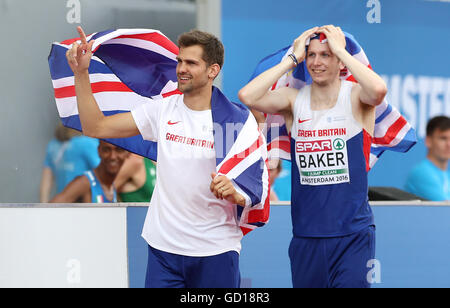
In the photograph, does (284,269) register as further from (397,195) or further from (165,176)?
(165,176)

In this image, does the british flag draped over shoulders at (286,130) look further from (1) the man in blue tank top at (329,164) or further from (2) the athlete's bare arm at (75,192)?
(2) the athlete's bare arm at (75,192)

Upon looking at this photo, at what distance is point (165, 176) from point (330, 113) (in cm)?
97

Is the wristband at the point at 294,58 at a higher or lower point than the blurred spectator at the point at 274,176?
higher

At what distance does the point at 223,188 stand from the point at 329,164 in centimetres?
71

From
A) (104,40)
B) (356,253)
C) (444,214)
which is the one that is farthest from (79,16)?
(444,214)

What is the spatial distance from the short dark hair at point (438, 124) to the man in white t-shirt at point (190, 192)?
2.74 m

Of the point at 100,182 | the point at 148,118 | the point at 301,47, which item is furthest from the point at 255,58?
the point at 148,118

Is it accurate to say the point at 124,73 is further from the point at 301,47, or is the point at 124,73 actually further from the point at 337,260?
the point at 337,260

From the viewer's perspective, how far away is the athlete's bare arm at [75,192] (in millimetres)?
5211

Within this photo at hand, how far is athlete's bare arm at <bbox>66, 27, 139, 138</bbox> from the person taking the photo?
3.72 meters

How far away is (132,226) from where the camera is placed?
5.13m

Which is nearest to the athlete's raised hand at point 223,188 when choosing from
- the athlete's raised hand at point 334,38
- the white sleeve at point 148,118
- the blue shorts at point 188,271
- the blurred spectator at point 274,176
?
the blue shorts at point 188,271

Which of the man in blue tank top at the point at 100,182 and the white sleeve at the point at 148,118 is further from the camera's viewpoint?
the man in blue tank top at the point at 100,182

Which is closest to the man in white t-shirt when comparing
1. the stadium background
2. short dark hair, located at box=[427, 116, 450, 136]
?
the stadium background
